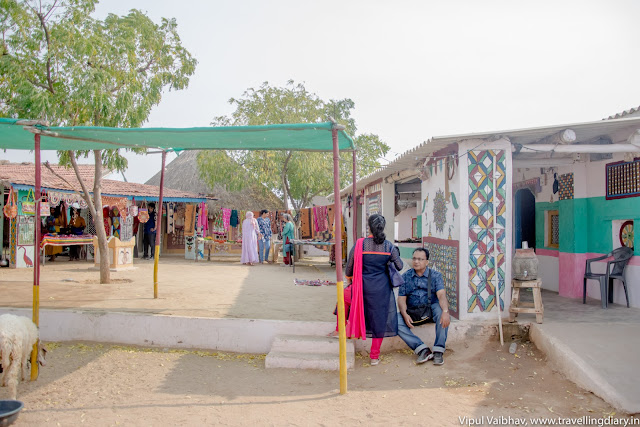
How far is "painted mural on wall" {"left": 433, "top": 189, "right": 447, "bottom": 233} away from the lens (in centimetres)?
624

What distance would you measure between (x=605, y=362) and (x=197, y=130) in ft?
14.0

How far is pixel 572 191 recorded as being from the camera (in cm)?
704

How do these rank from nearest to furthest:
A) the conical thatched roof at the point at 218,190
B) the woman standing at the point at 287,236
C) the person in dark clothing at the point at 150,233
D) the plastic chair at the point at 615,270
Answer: the plastic chair at the point at 615,270 → the woman standing at the point at 287,236 → the person in dark clothing at the point at 150,233 → the conical thatched roof at the point at 218,190

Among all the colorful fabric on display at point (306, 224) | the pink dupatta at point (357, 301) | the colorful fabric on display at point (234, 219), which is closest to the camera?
the pink dupatta at point (357, 301)

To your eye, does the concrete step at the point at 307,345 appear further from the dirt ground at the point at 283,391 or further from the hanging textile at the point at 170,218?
the hanging textile at the point at 170,218

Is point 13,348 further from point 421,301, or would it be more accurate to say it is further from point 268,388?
point 421,301

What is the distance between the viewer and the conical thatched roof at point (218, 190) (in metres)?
22.0

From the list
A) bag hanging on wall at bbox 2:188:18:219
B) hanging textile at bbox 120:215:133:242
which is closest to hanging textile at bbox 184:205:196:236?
hanging textile at bbox 120:215:133:242

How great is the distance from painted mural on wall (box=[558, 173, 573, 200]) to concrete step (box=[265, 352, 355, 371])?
4.24 meters

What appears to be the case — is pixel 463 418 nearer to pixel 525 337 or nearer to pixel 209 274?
pixel 525 337

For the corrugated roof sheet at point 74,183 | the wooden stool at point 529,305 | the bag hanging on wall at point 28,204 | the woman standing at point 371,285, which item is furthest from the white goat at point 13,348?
the bag hanging on wall at point 28,204

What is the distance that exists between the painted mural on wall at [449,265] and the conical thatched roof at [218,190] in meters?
15.2

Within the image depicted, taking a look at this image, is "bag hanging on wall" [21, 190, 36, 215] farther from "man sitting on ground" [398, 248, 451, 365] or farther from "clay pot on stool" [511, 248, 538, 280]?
"clay pot on stool" [511, 248, 538, 280]

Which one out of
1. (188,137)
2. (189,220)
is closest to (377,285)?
(188,137)
